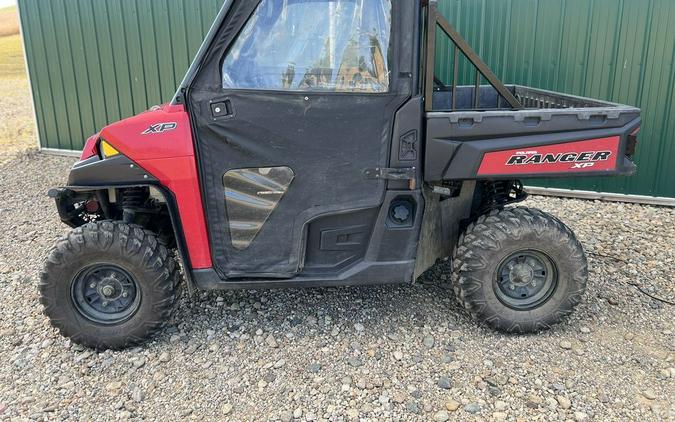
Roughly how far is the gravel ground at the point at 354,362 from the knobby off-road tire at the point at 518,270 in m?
0.15

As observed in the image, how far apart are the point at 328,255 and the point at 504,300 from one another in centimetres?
108

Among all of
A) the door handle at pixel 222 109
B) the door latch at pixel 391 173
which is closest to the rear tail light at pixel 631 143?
the door latch at pixel 391 173

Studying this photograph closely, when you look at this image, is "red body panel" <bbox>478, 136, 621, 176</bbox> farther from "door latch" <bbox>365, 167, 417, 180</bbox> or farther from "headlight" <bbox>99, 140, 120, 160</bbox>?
"headlight" <bbox>99, 140, 120, 160</bbox>

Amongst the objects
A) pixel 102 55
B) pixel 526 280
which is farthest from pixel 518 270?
pixel 102 55

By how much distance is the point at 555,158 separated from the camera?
3.14m

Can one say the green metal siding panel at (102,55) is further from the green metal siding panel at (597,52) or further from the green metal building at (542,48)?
the green metal siding panel at (597,52)

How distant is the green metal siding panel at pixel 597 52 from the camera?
5.57 m

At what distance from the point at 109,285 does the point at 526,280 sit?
2.42 meters

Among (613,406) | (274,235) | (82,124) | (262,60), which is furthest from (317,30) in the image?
(82,124)

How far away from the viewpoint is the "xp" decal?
3.04 m

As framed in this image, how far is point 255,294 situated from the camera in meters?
3.96

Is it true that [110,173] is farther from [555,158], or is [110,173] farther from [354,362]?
[555,158]

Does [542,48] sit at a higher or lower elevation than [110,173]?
higher

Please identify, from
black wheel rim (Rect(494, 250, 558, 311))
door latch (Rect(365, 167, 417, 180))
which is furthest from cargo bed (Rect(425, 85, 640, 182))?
black wheel rim (Rect(494, 250, 558, 311))
